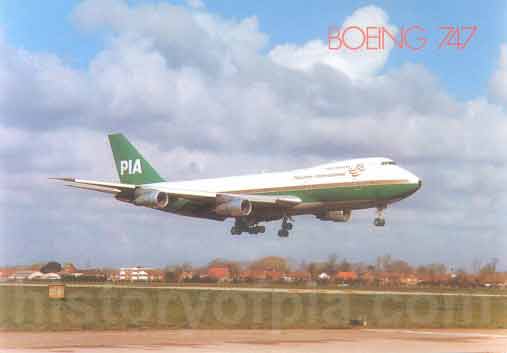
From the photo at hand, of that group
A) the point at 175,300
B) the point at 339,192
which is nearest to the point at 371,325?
the point at 175,300

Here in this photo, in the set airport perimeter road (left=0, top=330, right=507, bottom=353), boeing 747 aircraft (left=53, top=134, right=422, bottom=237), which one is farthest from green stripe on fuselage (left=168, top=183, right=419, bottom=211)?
airport perimeter road (left=0, top=330, right=507, bottom=353)

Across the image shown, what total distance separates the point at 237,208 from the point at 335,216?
8570 millimetres

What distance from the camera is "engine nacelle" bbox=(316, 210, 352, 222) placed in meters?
72.3

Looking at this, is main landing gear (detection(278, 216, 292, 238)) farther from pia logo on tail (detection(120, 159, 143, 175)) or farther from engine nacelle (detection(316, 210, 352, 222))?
pia logo on tail (detection(120, 159, 143, 175))

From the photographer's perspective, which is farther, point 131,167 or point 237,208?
point 131,167

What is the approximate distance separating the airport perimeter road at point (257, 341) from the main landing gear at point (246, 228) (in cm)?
3233

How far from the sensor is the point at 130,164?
91.1 meters

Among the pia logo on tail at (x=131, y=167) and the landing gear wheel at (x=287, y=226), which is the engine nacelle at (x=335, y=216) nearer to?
the landing gear wheel at (x=287, y=226)

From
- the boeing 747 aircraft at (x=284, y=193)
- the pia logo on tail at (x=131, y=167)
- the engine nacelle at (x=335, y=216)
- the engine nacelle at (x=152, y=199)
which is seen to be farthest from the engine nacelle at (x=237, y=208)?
the pia logo on tail at (x=131, y=167)

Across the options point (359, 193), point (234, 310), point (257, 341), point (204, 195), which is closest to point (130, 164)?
point (204, 195)

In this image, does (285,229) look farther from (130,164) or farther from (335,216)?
(130,164)

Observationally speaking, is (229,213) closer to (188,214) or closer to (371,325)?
(188,214)

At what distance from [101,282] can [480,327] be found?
153ft

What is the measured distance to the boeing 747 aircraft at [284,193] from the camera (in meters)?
64.8
